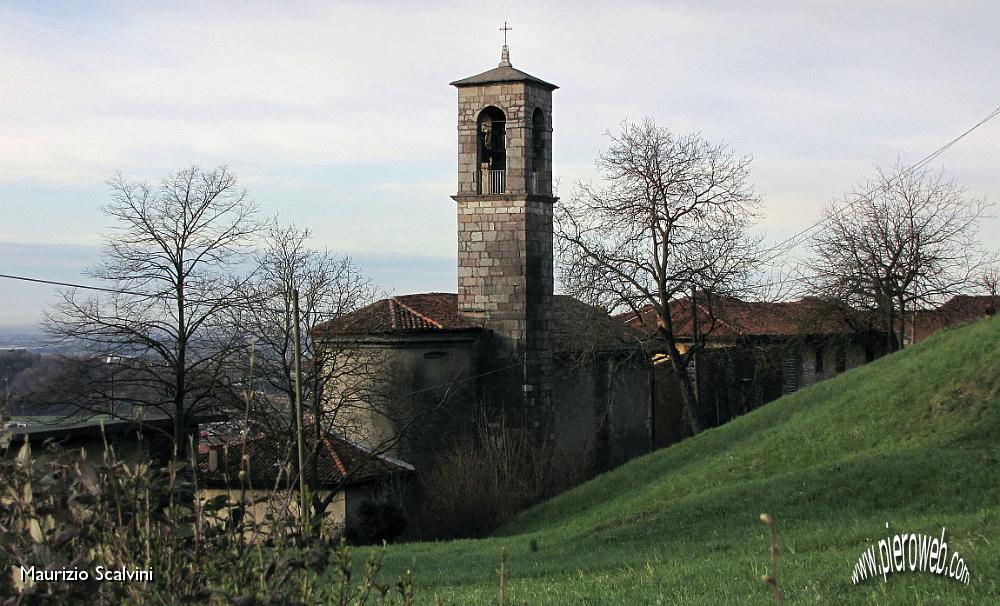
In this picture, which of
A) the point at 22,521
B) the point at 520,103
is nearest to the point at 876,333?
the point at 520,103

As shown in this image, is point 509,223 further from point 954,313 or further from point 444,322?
point 954,313

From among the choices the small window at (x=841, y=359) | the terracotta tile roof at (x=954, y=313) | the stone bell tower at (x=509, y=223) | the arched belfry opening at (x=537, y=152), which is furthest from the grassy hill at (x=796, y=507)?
the small window at (x=841, y=359)

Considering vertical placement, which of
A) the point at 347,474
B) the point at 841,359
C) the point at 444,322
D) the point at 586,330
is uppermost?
the point at 444,322

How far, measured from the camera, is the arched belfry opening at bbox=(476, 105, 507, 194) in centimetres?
3138

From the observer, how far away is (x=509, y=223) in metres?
31.2

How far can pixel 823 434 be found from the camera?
19.9 m

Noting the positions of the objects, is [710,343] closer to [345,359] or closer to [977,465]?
[345,359]

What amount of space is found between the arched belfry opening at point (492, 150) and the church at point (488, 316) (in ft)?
0.10

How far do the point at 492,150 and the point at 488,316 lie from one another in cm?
503

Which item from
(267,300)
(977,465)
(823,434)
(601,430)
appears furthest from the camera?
(601,430)

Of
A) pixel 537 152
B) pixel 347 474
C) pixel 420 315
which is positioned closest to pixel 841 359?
pixel 537 152

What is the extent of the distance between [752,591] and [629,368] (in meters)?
29.5

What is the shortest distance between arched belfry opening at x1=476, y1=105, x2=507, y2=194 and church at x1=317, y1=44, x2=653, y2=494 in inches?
1.2

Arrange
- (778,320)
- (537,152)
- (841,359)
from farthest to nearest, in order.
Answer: (778,320)
(841,359)
(537,152)
